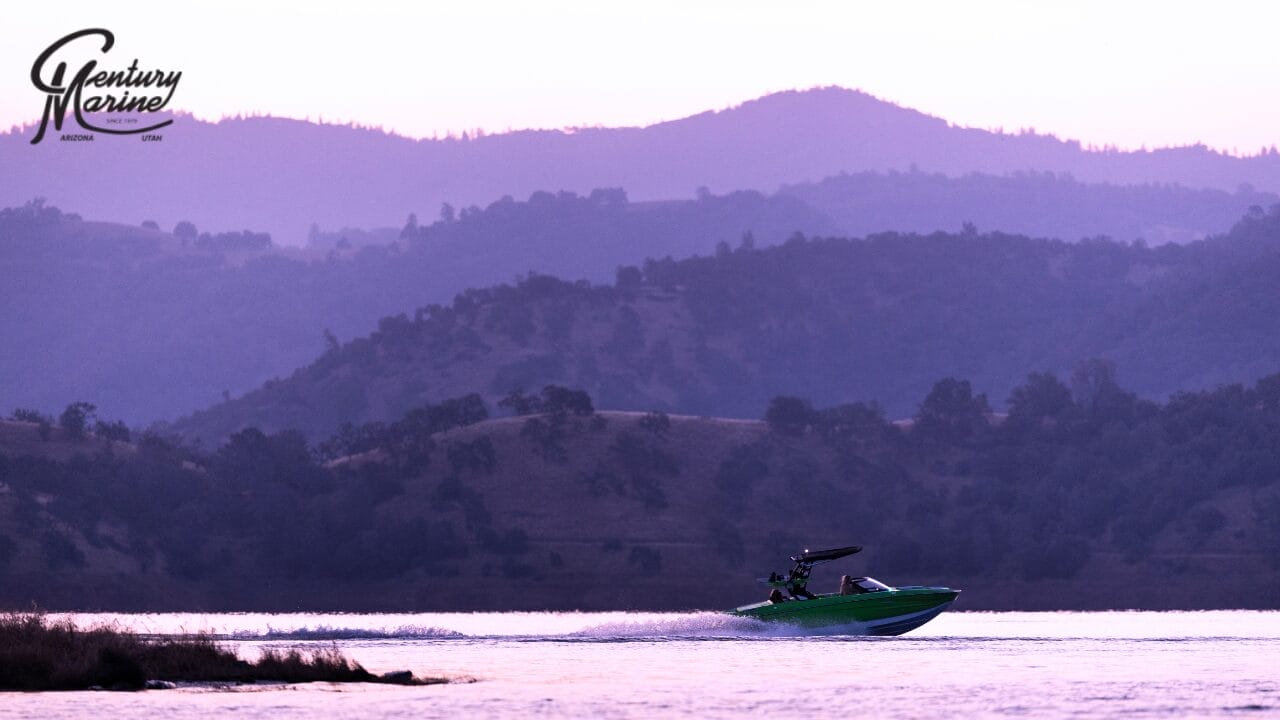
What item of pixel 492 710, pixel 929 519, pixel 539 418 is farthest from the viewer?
pixel 539 418

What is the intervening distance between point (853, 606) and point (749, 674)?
706 inches

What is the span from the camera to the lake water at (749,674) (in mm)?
49844

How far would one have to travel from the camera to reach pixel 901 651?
70438 millimetres

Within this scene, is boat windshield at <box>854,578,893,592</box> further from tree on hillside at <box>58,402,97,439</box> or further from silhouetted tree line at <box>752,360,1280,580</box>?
tree on hillside at <box>58,402,97,439</box>

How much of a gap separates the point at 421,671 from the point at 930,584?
Result: 303 ft

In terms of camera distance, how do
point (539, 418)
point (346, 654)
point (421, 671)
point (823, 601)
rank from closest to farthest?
point (421, 671) < point (346, 654) < point (823, 601) < point (539, 418)

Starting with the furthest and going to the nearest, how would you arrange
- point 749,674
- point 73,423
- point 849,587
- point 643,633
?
point 73,423 < point 643,633 < point 849,587 < point 749,674

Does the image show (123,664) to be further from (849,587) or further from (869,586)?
(869,586)

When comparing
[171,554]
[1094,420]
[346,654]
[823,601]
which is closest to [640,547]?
[171,554]

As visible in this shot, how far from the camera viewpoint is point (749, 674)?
6075cm

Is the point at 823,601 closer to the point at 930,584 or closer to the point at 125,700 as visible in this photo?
the point at 125,700

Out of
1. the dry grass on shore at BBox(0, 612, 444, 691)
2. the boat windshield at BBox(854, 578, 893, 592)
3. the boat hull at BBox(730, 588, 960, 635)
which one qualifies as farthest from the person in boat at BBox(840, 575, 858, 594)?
the dry grass on shore at BBox(0, 612, 444, 691)

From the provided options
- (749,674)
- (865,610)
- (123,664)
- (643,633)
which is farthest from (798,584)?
(123,664)

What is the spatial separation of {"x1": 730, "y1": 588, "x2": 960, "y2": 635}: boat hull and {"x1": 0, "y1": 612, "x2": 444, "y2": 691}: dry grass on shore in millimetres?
23089
